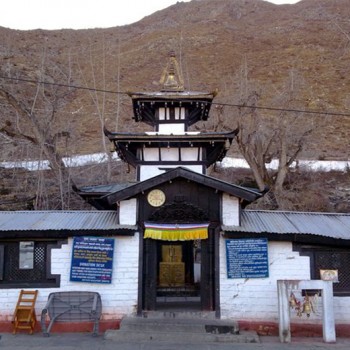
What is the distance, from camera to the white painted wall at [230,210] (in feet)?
38.2

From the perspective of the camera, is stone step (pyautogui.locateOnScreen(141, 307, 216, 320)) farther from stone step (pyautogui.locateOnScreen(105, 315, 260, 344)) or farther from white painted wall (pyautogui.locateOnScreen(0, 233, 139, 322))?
white painted wall (pyautogui.locateOnScreen(0, 233, 139, 322))

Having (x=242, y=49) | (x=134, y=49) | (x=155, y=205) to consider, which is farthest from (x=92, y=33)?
(x=155, y=205)

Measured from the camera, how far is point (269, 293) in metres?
11.2

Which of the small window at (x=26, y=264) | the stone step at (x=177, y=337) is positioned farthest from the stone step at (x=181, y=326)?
the small window at (x=26, y=264)

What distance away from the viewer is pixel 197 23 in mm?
88000

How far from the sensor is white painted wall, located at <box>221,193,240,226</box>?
11641 millimetres

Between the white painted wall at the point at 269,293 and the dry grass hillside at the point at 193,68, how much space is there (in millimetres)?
18788

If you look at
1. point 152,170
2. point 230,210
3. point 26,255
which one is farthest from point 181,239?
point 26,255

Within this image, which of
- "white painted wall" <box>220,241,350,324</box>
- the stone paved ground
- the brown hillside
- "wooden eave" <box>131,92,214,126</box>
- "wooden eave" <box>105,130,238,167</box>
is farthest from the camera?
the brown hillside

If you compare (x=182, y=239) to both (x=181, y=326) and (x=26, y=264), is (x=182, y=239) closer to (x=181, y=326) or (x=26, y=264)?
(x=181, y=326)

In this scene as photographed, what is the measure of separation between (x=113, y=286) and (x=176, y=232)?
2.21 m

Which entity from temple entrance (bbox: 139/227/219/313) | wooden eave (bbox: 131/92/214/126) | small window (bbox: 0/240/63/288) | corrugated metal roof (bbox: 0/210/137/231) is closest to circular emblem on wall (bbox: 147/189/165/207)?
corrugated metal roof (bbox: 0/210/137/231)

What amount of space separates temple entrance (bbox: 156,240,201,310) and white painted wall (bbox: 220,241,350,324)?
9.28 ft

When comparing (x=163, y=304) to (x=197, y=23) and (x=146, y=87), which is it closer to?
(x=146, y=87)
